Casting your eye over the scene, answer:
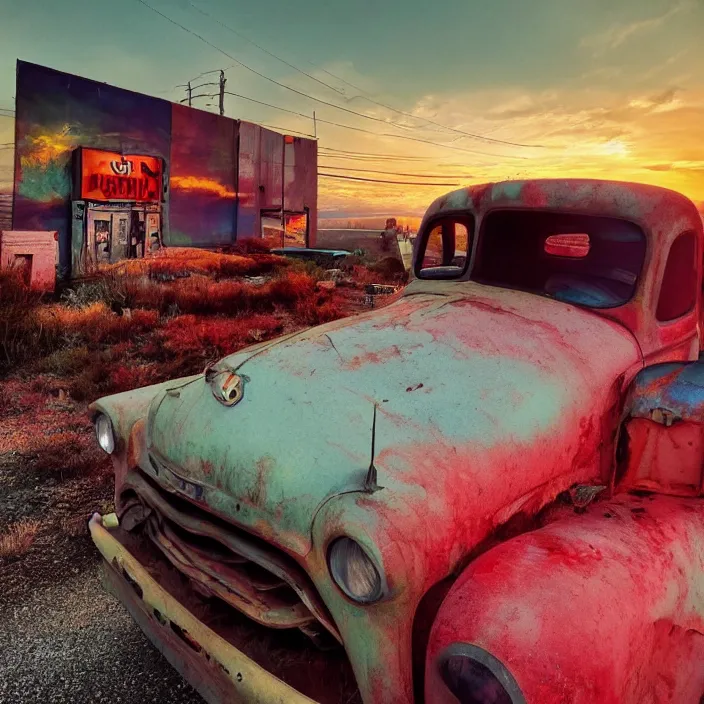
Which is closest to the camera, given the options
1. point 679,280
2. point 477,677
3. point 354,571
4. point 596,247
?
point 477,677

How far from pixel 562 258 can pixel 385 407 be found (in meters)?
1.83

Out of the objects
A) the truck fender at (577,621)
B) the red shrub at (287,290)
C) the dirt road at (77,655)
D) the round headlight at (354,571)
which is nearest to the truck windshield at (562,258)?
the truck fender at (577,621)

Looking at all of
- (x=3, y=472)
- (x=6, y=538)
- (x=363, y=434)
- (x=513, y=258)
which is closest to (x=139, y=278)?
(x=3, y=472)

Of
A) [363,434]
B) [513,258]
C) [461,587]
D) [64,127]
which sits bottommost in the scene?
[461,587]

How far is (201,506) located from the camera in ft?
6.52

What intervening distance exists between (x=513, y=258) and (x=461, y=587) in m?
2.05

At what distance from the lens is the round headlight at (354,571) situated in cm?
156

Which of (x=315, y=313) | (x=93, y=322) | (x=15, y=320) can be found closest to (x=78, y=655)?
(x=15, y=320)

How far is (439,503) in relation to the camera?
5.72ft

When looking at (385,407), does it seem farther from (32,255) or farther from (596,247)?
(32,255)

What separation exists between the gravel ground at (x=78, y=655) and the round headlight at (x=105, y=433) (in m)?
0.89

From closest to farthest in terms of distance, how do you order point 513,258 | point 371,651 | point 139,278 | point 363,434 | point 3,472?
point 371,651
point 363,434
point 513,258
point 3,472
point 139,278

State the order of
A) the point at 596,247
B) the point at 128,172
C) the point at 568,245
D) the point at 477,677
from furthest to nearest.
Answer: the point at 128,172 < the point at 568,245 < the point at 596,247 < the point at 477,677

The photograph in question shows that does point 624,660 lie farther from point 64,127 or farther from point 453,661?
point 64,127
